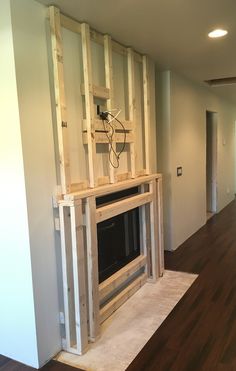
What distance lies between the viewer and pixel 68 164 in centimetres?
237

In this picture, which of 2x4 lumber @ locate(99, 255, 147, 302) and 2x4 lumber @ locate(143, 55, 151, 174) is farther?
2x4 lumber @ locate(143, 55, 151, 174)

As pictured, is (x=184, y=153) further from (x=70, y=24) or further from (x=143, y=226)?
(x=70, y=24)

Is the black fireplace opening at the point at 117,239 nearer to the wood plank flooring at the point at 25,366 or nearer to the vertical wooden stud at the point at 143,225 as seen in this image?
the vertical wooden stud at the point at 143,225

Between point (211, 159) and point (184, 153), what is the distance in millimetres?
2163

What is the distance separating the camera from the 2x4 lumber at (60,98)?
223 cm

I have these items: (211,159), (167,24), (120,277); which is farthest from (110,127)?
(211,159)

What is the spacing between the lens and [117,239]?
318 cm

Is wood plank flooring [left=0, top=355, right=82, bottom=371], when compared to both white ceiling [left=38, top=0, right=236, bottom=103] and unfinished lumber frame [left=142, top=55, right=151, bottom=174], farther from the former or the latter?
white ceiling [left=38, top=0, right=236, bottom=103]

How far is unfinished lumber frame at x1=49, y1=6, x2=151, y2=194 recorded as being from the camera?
2.26 meters

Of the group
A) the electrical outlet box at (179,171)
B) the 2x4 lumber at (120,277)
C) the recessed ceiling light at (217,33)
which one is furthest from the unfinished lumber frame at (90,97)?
the electrical outlet box at (179,171)

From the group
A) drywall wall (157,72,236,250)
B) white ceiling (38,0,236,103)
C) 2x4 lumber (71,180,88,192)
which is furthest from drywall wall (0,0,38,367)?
drywall wall (157,72,236,250)

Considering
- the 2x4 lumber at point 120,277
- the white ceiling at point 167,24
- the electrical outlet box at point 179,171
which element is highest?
the white ceiling at point 167,24

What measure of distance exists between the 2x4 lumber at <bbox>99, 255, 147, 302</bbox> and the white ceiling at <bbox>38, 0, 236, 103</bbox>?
85.8 inches

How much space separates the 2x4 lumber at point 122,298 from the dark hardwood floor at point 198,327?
47 cm
